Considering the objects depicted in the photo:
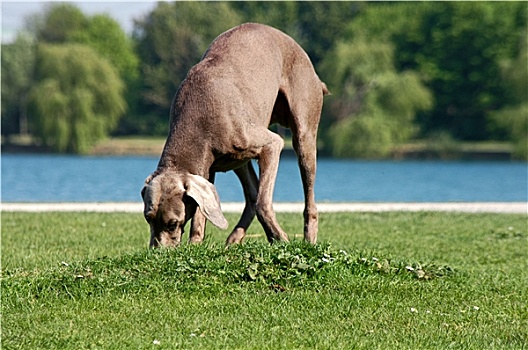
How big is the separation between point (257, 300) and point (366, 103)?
Result: 41518 mm

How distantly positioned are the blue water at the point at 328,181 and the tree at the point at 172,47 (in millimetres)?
19246

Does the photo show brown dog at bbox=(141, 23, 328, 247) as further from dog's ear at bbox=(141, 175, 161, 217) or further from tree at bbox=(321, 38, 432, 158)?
tree at bbox=(321, 38, 432, 158)

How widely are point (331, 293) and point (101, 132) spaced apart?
42178 millimetres

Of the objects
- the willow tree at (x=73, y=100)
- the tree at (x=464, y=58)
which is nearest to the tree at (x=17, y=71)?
the willow tree at (x=73, y=100)

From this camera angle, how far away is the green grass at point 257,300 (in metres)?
5.88

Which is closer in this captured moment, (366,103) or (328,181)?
(328,181)

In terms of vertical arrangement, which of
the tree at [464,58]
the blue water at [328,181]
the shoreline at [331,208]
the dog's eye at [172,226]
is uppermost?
the tree at [464,58]

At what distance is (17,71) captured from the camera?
55.7 m

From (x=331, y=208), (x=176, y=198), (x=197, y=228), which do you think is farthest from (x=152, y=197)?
(x=331, y=208)

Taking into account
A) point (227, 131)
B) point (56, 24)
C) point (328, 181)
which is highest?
point (56, 24)

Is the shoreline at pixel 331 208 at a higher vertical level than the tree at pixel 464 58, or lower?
lower

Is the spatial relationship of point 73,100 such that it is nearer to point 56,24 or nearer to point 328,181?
point 328,181

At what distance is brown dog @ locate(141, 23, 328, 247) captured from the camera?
7312mm

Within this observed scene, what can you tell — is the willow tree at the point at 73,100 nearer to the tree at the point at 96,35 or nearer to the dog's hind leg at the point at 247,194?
the tree at the point at 96,35
